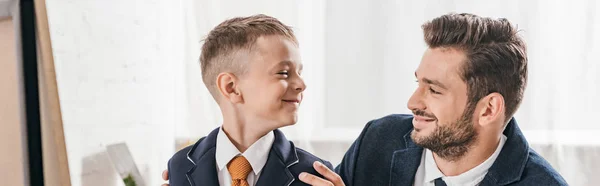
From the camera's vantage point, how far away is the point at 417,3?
109 inches

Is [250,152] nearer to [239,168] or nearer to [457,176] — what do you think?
[239,168]

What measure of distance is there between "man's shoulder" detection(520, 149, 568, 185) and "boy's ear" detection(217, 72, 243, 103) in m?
0.65

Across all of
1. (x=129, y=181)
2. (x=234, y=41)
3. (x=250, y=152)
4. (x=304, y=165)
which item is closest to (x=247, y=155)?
(x=250, y=152)

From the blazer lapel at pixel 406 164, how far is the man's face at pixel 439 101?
0.09 metres

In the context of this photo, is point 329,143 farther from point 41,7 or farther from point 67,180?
point 41,7

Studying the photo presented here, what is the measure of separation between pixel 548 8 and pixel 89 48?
5.85 feet

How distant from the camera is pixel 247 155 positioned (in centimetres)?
133

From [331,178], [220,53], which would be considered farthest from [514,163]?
[220,53]

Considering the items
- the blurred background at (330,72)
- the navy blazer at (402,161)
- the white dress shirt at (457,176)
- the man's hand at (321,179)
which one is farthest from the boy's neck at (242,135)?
the blurred background at (330,72)

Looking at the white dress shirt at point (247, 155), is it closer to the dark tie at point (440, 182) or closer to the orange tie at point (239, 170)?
the orange tie at point (239, 170)

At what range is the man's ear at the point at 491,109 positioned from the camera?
142cm

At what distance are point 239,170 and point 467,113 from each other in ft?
1.72

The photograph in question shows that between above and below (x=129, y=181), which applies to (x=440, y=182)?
above

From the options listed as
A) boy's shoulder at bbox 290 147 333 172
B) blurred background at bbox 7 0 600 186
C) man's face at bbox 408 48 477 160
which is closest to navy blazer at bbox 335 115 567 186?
man's face at bbox 408 48 477 160
